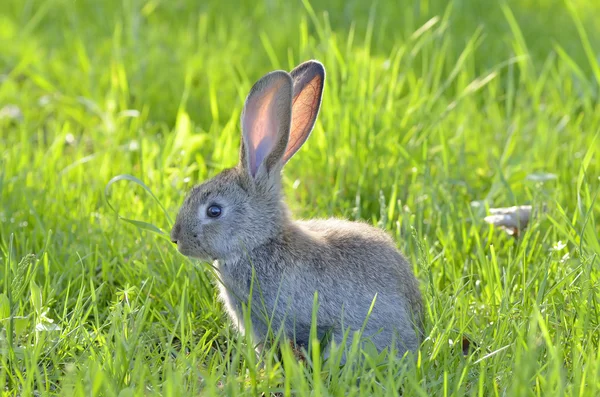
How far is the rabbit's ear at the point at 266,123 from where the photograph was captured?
12.5ft

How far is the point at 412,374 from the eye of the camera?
10.0 feet

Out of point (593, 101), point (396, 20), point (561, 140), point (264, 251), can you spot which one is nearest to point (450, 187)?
point (561, 140)

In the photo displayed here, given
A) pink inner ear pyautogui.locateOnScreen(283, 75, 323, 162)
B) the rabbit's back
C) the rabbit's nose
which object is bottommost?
the rabbit's back

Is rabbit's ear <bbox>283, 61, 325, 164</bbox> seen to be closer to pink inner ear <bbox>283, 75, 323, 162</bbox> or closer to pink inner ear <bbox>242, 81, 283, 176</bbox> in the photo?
pink inner ear <bbox>283, 75, 323, 162</bbox>

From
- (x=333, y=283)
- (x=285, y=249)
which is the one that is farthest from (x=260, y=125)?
(x=333, y=283)

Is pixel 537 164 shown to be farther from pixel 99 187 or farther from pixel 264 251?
pixel 99 187

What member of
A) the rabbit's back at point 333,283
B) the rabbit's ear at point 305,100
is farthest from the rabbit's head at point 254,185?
the rabbit's back at point 333,283

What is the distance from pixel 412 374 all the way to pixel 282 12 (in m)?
4.89

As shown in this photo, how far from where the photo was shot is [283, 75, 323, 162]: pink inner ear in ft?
13.1

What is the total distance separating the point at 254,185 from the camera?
3945mm

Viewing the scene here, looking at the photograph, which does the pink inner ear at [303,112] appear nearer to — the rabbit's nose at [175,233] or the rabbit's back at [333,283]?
the rabbit's back at [333,283]

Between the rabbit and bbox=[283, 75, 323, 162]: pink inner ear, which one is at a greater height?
bbox=[283, 75, 323, 162]: pink inner ear

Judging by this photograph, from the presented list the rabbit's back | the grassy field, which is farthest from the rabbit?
the grassy field

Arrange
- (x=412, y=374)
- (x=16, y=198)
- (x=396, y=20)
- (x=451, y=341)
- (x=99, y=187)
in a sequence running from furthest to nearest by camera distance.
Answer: (x=396, y=20) < (x=99, y=187) < (x=16, y=198) < (x=451, y=341) < (x=412, y=374)
